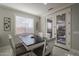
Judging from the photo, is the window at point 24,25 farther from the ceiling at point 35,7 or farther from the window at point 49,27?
the window at point 49,27

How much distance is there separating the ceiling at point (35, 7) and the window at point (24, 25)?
15cm

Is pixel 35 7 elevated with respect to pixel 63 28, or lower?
elevated

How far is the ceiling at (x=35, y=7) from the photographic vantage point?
1420 millimetres

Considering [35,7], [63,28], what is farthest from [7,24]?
[63,28]

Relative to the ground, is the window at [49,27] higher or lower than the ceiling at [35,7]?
lower

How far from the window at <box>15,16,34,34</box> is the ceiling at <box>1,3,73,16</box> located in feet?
0.50

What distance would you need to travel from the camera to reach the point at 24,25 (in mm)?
1482

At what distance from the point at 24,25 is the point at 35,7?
367 mm

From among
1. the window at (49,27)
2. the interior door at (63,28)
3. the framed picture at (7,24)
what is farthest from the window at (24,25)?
the interior door at (63,28)

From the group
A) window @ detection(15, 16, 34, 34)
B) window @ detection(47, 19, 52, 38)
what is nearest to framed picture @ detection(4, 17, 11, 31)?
window @ detection(15, 16, 34, 34)

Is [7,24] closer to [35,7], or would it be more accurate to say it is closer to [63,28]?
[35,7]

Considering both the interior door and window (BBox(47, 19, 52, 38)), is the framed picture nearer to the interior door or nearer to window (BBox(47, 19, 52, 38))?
window (BBox(47, 19, 52, 38))

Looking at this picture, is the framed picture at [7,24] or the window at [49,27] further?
the window at [49,27]

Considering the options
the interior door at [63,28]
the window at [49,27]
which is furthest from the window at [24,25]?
the interior door at [63,28]
